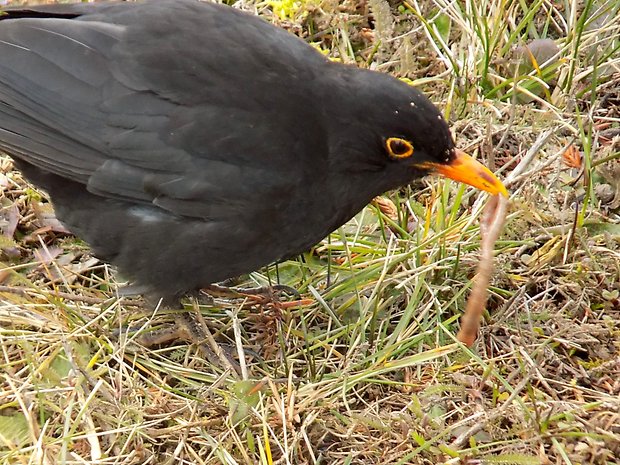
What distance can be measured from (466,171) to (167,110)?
51.6 inches

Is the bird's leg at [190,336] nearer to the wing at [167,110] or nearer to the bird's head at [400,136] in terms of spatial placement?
the wing at [167,110]

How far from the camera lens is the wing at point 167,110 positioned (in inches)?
143

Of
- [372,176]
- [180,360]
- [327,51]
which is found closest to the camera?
[372,176]

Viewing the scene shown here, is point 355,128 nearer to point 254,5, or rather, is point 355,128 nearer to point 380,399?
point 380,399

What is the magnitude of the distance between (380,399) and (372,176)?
3.22ft

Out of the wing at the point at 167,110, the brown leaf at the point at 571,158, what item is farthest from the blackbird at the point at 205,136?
the brown leaf at the point at 571,158

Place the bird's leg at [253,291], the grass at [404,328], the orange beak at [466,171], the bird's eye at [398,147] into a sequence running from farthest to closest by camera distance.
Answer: the bird's leg at [253,291] < the orange beak at [466,171] < the bird's eye at [398,147] < the grass at [404,328]

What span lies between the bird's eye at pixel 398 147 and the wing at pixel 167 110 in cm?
28

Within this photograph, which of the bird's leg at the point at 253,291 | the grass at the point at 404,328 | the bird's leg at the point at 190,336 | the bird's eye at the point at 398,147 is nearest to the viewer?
the grass at the point at 404,328

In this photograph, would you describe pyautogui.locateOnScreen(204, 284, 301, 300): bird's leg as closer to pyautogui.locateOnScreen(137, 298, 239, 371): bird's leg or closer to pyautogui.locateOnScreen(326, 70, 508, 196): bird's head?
pyautogui.locateOnScreen(137, 298, 239, 371): bird's leg

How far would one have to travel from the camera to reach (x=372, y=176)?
3783 millimetres

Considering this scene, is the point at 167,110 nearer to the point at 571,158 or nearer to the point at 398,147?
the point at 398,147

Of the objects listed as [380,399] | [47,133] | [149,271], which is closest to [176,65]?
[47,133]

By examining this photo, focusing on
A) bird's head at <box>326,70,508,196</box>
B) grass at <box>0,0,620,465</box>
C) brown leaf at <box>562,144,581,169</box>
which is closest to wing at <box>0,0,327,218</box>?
bird's head at <box>326,70,508,196</box>
